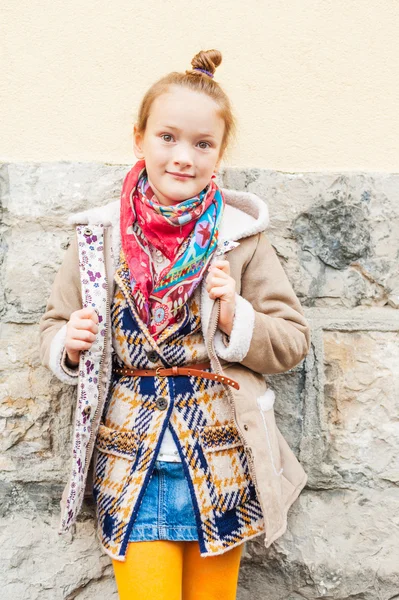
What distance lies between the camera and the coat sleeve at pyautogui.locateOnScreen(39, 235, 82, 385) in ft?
5.49

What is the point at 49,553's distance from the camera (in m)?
1.91

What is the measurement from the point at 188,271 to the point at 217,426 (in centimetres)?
38

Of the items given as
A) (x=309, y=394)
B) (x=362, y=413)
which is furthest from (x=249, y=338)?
(x=362, y=413)

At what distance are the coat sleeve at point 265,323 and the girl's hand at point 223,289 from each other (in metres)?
0.02

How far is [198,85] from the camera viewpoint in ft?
5.50

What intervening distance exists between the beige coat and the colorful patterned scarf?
0.18 ft

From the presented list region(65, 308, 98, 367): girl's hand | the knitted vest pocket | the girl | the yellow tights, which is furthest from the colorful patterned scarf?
the yellow tights

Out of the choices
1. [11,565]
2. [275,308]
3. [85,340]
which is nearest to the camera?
[85,340]

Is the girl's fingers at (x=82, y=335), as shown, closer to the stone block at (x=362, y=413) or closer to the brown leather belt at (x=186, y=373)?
the brown leather belt at (x=186, y=373)

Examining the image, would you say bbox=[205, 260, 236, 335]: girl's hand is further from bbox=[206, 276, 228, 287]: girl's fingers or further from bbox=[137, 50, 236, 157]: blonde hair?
bbox=[137, 50, 236, 157]: blonde hair

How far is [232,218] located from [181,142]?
9.4 inches

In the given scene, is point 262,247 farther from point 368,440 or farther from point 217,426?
point 368,440

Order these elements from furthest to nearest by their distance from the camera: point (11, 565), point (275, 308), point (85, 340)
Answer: point (11, 565) → point (275, 308) → point (85, 340)

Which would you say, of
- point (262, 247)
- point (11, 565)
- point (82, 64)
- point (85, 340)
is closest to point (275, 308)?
point (262, 247)
